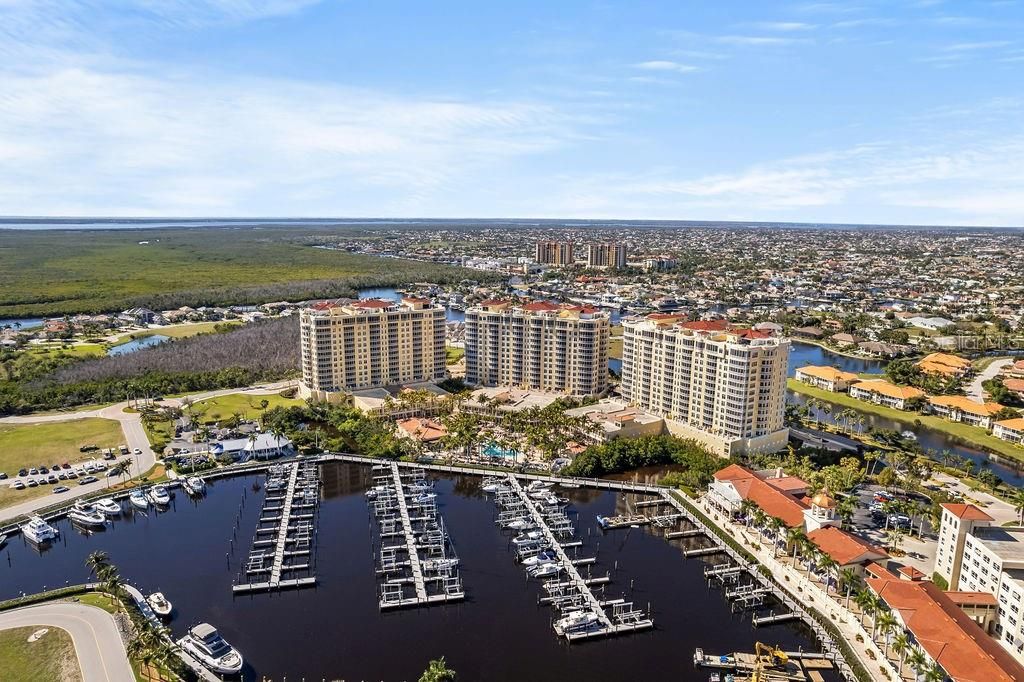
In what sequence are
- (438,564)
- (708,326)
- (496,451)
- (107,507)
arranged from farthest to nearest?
1. (708,326)
2. (496,451)
3. (107,507)
4. (438,564)

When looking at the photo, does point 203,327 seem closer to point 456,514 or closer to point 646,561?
point 456,514

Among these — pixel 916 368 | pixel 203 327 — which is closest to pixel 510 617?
pixel 916 368

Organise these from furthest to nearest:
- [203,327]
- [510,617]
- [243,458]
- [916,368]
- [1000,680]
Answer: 1. [203,327]
2. [916,368]
3. [243,458]
4. [510,617]
5. [1000,680]

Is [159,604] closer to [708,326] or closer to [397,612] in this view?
[397,612]

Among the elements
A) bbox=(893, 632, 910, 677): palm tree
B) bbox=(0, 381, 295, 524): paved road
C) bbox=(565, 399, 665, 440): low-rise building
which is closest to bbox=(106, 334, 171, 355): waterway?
bbox=(0, 381, 295, 524): paved road

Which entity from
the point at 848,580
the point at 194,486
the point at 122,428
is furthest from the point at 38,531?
the point at 848,580

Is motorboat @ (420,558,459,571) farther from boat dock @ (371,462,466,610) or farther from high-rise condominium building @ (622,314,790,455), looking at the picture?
high-rise condominium building @ (622,314,790,455)
